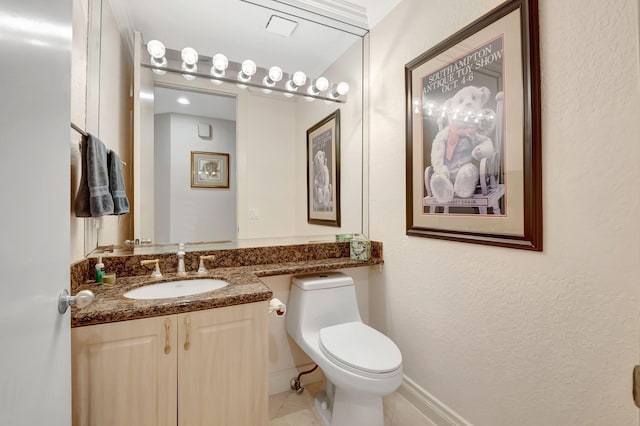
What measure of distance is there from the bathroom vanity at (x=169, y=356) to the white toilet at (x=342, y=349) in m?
0.34

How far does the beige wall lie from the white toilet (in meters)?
0.37

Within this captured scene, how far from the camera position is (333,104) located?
209 cm

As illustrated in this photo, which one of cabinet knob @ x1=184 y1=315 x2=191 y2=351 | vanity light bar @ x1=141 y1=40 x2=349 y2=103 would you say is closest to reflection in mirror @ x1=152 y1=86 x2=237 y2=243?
vanity light bar @ x1=141 y1=40 x2=349 y2=103

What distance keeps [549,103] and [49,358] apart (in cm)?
165

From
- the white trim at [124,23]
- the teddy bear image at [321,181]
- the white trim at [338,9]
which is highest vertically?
the white trim at [338,9]

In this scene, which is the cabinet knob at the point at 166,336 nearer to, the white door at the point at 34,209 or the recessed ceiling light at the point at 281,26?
the white door at the point at 34,209

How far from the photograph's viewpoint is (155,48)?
1.59 meters

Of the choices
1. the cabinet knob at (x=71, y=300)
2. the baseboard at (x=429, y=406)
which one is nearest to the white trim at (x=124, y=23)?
the cabinet knob at (x=71, y=300)

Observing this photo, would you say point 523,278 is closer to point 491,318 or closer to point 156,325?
point 491,318

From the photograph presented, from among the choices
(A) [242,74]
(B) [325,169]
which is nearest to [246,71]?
(A) [242,74]

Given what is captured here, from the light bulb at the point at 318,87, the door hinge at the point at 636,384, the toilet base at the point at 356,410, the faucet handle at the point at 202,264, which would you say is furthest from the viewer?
the light bulb at the point at 318,87

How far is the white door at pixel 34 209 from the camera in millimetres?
464

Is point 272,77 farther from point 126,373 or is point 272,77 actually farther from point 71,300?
point 126,373

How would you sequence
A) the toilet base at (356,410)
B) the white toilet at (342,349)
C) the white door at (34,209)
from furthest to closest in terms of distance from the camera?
the toilet base at (356,410) → the white toilet at (342,349) → the white door at (34,209)
